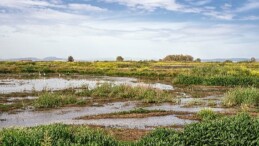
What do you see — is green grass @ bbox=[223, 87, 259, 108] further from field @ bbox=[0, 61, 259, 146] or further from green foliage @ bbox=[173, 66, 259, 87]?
green foliage @ bbox=[173, 66, 259, 87]

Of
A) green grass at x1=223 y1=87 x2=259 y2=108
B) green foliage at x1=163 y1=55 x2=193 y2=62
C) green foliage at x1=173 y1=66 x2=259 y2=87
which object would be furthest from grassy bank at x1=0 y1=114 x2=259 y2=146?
green foliage at x1=163 y1=55 x2=193 y2=62

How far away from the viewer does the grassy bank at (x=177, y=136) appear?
→ 36.5ft

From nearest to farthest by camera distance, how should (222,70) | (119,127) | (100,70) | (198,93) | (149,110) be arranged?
(119,127) → (149,110) → (198,93) → (222,70) → (100,70)

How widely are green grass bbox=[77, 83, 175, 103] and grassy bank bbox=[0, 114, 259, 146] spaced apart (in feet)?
52.4

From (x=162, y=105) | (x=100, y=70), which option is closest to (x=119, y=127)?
(x=162, y=105)

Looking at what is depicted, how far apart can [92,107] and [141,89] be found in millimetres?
5977

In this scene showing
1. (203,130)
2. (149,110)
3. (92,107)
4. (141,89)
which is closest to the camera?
(203,130)

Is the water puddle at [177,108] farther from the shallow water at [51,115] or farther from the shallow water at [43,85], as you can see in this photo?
the shallow water at [43,85]

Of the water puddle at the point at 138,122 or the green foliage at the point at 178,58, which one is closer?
the water puddle at the point at 138,122

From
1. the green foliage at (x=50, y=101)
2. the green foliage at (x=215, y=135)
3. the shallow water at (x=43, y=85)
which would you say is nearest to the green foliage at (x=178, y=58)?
the shallow water at (x=43, y=85)

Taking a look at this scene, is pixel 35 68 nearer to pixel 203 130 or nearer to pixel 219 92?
pixel 219 92

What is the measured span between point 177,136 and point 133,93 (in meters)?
19.4

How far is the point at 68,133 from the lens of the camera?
40.2ft

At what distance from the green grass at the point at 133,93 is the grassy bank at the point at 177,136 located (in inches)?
Answer: 629
